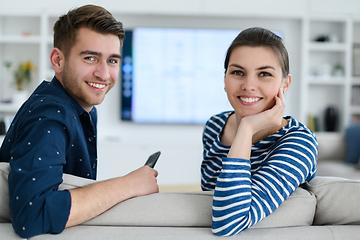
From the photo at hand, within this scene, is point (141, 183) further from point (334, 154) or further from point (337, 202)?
point (334, 154)

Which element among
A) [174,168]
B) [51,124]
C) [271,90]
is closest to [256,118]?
[271,90]

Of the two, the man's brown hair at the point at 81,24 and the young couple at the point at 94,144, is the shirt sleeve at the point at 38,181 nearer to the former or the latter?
the young couple at the point at 94,144

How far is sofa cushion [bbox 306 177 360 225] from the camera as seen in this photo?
960 mm

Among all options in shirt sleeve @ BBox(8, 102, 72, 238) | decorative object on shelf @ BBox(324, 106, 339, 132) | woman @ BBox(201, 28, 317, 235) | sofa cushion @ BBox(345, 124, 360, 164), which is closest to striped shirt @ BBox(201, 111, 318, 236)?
woman @ BBox(201, 28, 317, 235)

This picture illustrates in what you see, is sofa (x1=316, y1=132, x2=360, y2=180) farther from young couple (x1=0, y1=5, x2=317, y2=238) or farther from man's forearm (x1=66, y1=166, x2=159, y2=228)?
man's forearm (x1=66, y1=166, x2=159, y2=228)

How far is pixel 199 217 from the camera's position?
3.12 feet

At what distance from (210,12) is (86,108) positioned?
3025 millimetres

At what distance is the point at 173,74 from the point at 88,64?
307cm

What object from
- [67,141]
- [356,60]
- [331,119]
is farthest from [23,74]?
[356,60]

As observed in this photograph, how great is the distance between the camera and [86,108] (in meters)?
1.46

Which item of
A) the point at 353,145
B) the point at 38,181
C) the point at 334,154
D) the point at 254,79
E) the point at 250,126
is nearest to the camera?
the point at 38,181

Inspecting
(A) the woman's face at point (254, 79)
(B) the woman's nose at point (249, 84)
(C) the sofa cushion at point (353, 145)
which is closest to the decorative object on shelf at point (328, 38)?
(C) the sofa cushion at point (353, 145)

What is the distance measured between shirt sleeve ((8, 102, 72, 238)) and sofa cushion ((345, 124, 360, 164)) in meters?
3.12

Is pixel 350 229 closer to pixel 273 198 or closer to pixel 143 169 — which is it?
pixel 273 198
